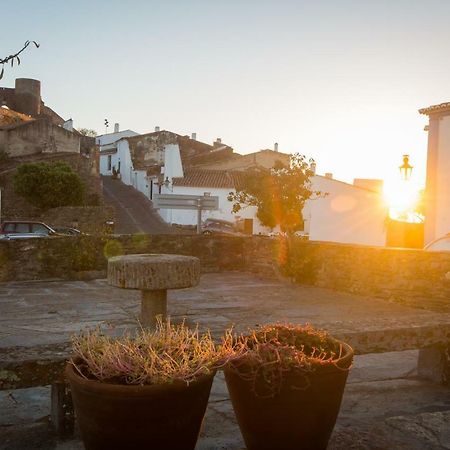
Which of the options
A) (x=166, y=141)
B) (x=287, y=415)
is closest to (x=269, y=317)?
(x=287, y=415)

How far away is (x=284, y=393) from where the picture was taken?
2.44m

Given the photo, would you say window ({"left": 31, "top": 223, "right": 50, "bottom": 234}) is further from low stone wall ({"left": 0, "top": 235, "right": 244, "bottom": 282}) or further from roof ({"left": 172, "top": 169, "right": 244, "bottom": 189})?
roof ({"left": 172, "top": 169, "right": 244, "bottom": 189})

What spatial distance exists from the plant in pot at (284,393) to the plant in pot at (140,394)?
184mm

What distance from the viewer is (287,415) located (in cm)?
247

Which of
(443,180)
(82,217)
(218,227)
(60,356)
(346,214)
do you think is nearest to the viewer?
(60,356)

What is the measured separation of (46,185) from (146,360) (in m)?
34.5

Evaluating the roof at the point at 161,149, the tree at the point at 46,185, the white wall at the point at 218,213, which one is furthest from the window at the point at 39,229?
the roof at the point at 161,149

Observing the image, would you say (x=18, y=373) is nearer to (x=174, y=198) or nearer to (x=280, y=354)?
(x=280, y=354)

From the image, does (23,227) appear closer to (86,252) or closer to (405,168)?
(86,252)

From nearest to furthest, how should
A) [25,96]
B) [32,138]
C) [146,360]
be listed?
[146,360]
[32,138]
[25,96]

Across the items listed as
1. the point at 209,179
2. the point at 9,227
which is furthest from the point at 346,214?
the point at 9,227

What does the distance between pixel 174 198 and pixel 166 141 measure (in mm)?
40464

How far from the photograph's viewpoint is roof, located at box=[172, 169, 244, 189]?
40562mm

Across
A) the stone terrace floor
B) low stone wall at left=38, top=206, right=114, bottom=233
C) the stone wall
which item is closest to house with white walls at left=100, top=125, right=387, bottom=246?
the stone terrace floor
